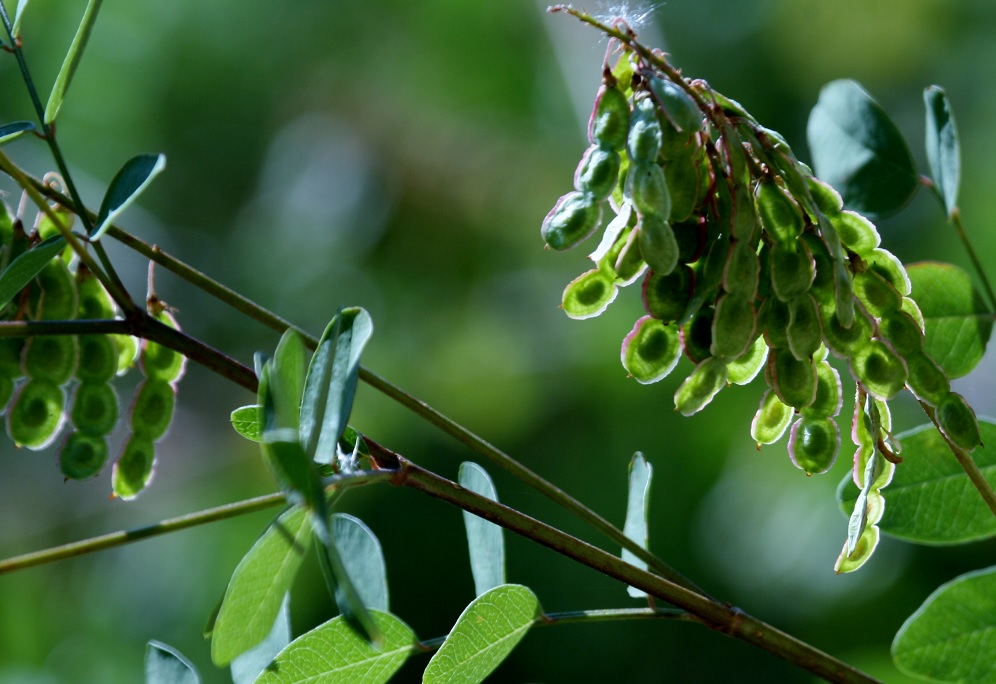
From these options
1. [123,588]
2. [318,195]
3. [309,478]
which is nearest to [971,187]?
[318,195]

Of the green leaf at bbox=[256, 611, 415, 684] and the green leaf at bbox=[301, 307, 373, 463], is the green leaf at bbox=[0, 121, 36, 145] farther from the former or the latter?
the green leaf at bbox=[256, 611, 415, 684]

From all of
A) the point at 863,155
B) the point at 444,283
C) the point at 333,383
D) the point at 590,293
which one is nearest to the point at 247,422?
the point at 333,383

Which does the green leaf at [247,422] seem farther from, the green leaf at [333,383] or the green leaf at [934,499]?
the green leaf at [934,499]

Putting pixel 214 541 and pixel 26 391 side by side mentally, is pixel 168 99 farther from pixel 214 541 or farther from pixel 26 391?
pixel 26 391

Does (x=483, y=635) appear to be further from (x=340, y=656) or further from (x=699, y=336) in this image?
(x=699, y=336)

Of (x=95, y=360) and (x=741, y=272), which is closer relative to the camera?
(x=741, y=272)
